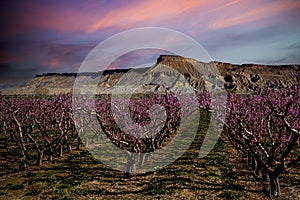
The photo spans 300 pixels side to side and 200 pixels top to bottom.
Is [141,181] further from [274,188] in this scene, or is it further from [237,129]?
[274,188]

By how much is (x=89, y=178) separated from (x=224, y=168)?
309 inches

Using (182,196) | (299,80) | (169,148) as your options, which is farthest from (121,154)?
(299,80)

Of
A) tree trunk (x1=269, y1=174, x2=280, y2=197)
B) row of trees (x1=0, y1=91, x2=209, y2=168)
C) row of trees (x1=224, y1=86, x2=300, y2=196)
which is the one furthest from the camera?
row of trees (x1=0, y1=91, x2=209, y2=168)

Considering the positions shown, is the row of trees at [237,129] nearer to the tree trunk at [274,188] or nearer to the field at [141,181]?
the tree trunk at [274,188]

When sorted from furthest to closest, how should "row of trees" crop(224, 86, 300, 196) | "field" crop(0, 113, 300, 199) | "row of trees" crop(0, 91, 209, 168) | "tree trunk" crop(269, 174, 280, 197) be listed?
"row of trees" crop(0, 91, 209, 168), "field" crop(0, 113, 300, 199), "tree trunk" crop(269, 174, 280, 197), "row of trees" crop(224, 86, 300, 196)

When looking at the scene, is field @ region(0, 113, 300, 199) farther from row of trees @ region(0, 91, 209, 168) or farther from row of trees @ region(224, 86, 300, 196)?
row of trees @ region(0, 91, 209, 168)

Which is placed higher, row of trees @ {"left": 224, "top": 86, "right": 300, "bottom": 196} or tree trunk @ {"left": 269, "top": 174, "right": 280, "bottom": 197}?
row of trees @ {"left": 224, "top": 86, "right": 300, "bottom": 196}

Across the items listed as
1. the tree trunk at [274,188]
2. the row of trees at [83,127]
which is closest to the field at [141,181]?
the tree trunk at [274,188]

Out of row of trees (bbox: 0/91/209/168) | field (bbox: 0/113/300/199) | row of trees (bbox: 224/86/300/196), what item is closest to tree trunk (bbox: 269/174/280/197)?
row of trees (bbox: 224/86/300/196)

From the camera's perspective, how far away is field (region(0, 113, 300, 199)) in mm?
11641

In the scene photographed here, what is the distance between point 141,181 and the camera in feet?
44.4

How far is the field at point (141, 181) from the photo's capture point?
38.2 ft

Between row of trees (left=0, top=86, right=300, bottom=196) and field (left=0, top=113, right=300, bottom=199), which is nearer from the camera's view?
row of trees (left=0, top=86, right=300, bottom=196)

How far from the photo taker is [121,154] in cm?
1992
